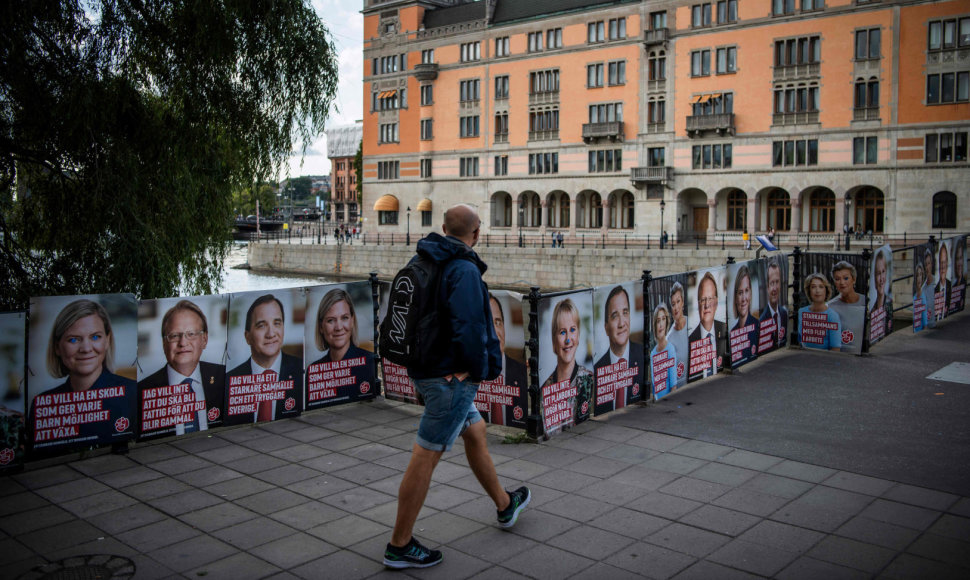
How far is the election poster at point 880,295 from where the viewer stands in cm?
1384

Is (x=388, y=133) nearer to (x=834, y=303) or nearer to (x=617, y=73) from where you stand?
(x=617, y=73)

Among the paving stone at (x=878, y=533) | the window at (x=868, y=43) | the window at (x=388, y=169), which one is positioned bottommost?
the paving stone at (x=878, y=533)

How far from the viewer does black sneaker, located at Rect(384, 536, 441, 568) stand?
5141mm

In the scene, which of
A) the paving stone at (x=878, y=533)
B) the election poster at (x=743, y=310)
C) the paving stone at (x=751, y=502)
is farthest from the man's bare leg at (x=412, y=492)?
the election poster at (x=743, y=310)

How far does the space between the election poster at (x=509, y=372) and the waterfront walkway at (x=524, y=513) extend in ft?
0.84

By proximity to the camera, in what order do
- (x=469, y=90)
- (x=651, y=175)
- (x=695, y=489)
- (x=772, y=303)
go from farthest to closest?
(x=469, y=90), (x=651, y=175), (x=772, y=303), (x=695, y=489)

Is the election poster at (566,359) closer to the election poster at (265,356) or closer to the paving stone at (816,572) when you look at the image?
the election poster at (265,356)

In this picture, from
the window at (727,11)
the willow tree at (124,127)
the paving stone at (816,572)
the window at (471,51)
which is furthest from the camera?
the window at (471,51)

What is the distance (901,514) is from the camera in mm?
6070

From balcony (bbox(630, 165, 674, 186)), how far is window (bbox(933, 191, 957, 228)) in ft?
56.7

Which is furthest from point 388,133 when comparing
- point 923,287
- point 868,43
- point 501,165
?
point 923,287

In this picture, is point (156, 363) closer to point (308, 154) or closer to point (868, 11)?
point (308, 154)

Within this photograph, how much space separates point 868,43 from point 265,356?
173 ft

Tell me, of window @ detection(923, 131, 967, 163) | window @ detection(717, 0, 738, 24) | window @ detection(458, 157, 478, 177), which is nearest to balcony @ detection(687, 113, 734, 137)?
window @ detection(717, 0, 738, 24)
